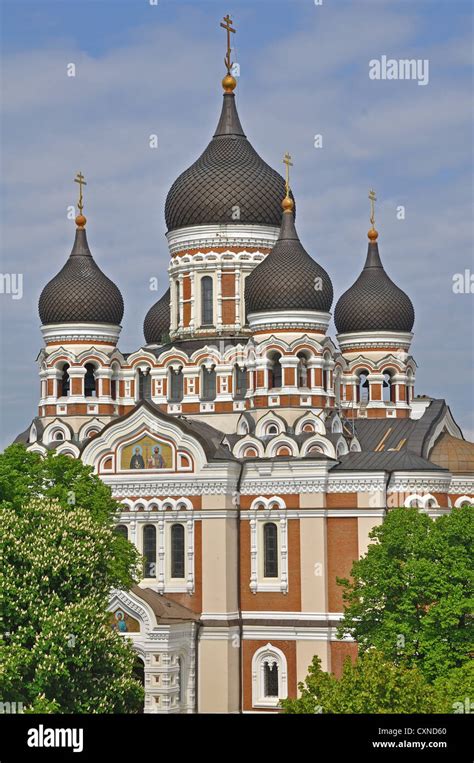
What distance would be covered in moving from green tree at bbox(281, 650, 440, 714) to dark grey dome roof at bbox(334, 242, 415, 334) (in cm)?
1946

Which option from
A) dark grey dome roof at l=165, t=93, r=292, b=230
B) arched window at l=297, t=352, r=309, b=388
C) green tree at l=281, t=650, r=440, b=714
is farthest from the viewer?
dark grey dome roof at l=165, t=93, r=292, b=230

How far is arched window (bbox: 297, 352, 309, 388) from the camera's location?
35.4m

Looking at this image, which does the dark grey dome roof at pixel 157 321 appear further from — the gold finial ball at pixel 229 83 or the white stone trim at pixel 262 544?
the white stone trim at pixel 262 544

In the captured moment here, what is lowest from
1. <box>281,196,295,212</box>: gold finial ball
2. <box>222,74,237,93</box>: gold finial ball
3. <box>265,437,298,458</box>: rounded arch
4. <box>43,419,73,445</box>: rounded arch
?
<box>265,437,298,458</box>: rounded arch

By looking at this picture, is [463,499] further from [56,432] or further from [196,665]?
[56,432]

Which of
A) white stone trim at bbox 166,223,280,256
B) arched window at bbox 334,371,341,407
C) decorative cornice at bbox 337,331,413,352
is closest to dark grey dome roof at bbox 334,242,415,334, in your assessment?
decorative cornice at bbox 337,331,413,352

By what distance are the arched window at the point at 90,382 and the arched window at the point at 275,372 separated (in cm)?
570

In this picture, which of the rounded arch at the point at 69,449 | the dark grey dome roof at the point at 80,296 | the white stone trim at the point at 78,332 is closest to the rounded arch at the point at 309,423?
the rounded arch at the point at 69,449

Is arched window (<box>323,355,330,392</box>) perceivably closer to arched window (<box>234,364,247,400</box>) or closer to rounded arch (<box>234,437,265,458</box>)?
arched window (<box>234,364,247,400</box>)

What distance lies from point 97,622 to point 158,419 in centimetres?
1009

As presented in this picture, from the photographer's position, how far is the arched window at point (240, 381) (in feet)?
120
